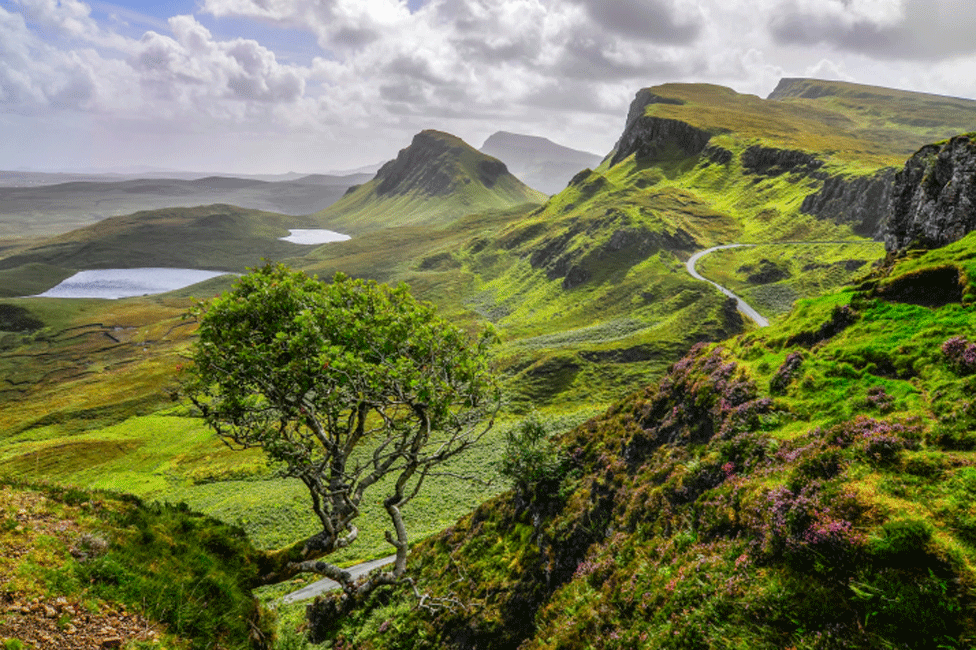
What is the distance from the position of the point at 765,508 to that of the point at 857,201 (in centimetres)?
14679

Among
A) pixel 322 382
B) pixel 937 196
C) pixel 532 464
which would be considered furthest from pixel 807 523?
pixel 937 196

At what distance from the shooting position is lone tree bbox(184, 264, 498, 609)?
15125 millimetres

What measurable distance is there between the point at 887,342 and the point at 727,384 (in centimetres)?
515

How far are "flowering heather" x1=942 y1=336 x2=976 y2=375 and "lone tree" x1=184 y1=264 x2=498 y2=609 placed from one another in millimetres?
14112

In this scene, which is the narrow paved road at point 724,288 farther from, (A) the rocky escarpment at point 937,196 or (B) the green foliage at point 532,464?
(B) the green foliage at point 532,464

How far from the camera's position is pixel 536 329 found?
388 feet

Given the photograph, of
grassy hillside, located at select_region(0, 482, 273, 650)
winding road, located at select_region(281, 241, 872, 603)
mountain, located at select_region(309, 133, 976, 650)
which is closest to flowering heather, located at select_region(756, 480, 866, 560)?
mountain, located at select_region(309, 133, 976, 650)

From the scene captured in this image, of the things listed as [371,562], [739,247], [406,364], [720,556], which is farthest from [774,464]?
[739,247]

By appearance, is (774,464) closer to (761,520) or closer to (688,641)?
(761,520)

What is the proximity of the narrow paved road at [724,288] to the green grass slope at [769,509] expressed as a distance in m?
60.2

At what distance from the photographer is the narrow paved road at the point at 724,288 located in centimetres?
8312

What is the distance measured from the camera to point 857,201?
11812cm

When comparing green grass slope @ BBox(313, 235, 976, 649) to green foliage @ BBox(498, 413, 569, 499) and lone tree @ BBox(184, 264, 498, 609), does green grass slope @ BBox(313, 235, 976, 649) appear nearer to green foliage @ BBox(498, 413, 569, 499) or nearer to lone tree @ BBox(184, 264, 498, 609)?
green foliage @ BBox(498, 413, 569, 499)

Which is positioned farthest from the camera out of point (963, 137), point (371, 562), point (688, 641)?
point (963, 137)
